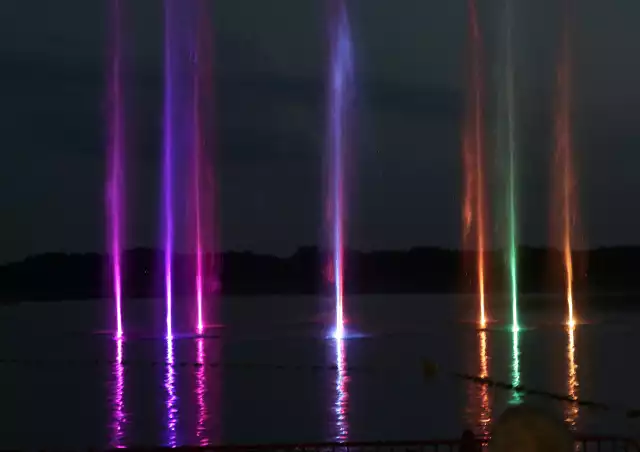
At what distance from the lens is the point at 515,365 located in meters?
30.7

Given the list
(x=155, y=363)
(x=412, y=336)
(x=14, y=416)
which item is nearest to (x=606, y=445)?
(x=14, y=416)

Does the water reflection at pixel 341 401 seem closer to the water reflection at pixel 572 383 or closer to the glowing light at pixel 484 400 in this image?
the glowing light at pixel 484 400

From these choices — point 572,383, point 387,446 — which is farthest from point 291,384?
point 387,446

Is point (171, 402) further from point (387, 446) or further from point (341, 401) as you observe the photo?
point (387, 446)

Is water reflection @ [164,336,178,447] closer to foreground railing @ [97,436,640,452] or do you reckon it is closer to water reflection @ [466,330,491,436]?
foreground railing @ [97,436,640,452]

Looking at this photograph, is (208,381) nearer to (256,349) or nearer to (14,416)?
(14,416)

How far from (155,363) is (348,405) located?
12.9 meters

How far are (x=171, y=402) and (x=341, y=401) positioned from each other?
13.1 feet

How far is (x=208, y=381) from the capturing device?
88.7 feet

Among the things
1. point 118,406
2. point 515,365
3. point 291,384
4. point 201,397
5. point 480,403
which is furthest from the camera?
point 515,365

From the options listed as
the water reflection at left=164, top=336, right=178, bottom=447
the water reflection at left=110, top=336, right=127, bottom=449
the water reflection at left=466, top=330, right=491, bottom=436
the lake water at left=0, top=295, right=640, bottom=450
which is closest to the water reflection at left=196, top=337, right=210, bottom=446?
→ the lake water at left=0, top=295, right=640, bottom=450

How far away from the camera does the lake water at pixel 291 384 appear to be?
61.1 ft

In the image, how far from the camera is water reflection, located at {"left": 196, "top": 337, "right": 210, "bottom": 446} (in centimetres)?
1760

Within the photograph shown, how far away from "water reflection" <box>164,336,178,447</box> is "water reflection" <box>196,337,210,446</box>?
477 millimetres
